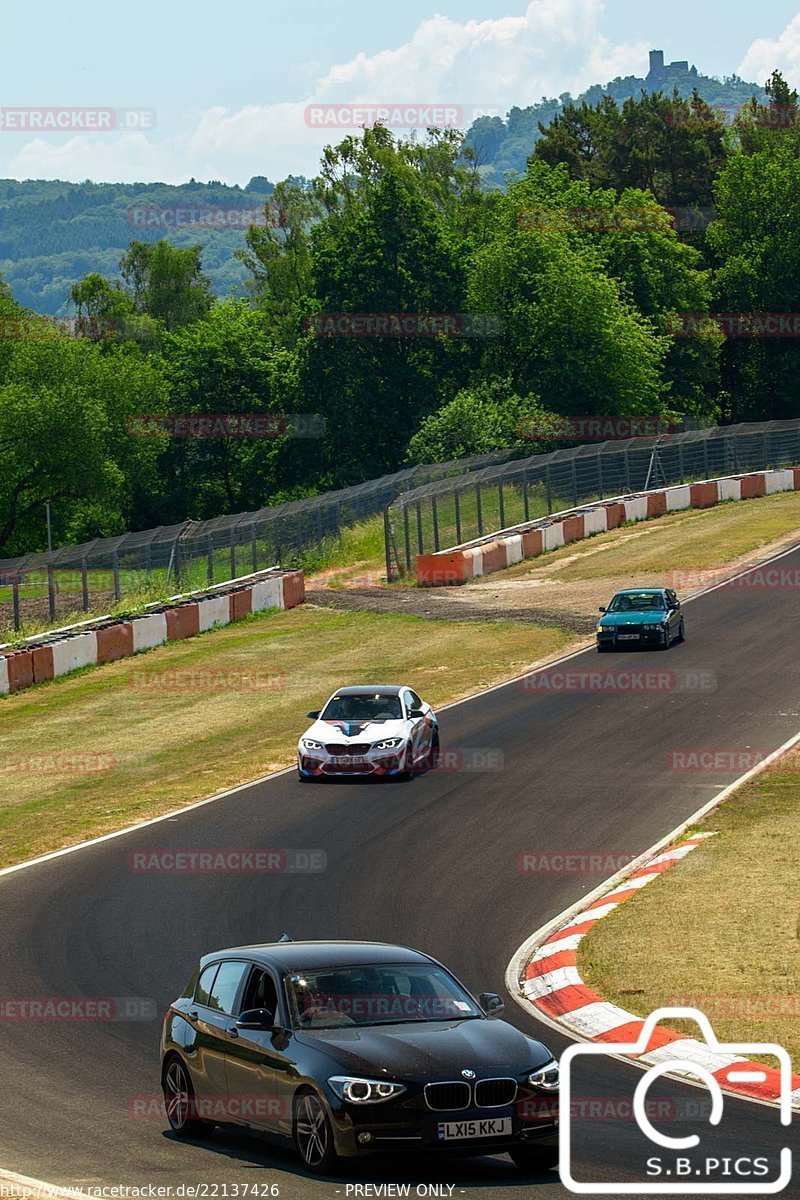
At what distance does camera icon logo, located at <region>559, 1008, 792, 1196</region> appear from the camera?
32.8 feet

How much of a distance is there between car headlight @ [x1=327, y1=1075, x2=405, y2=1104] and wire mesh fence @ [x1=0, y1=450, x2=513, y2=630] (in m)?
31.5

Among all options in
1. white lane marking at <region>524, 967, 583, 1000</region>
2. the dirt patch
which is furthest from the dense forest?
white lane marking at <region>524, 967, 583, 1000</region>

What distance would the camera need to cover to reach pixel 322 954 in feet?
39.4

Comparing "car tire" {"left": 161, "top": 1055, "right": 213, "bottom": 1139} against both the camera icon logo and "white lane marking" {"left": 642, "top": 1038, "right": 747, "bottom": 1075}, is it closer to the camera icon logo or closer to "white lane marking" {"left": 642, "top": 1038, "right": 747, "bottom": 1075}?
the camera icon logo

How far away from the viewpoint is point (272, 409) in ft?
291

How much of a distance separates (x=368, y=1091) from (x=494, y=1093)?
2.59 feet

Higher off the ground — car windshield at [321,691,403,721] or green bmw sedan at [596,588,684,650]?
car windshield at [321,691,403,721]

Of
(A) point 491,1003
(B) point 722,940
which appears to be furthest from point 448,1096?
(B) point 722,940

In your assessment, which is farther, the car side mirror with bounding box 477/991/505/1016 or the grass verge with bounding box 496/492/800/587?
the grass verge with bounding box 496/492/800/587

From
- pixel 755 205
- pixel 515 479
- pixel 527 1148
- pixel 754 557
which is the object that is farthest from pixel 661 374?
pixel 527 1148

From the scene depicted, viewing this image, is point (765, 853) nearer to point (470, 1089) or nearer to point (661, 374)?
point (470, 1089)

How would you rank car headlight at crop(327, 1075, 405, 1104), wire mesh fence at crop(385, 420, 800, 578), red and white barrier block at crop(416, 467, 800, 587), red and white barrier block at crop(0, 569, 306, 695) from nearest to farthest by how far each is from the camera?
car headlight at crop(327, 1075, 405, 1104) < red and white barrier block at crop(0, 569, 306, 695) < red and white barrier block at crop(416, 467, 800, 587) < wire mesh fence at crop(385, 420, 800, 578)

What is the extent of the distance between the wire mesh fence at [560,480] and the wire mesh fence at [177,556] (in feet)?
8.96

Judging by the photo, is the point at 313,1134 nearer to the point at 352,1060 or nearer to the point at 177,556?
the point at 352,1060
